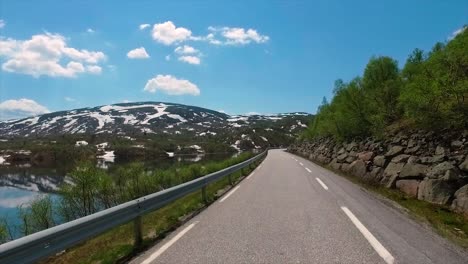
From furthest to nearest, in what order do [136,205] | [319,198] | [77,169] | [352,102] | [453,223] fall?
[352,102]
[77,169]
[319,198]
[453,223]
[136,205]

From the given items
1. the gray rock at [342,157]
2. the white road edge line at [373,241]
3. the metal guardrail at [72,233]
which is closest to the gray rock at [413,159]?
the white road edge line at [373,241]

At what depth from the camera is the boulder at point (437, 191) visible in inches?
415

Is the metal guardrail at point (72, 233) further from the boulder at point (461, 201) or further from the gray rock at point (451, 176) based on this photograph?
the gray rock at point (451, 176)

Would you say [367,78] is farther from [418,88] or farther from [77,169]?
[77,169]

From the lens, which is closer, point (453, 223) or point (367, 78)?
point (453, 223)

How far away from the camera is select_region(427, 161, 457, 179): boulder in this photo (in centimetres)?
1093

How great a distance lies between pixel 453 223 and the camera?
8.57 meters

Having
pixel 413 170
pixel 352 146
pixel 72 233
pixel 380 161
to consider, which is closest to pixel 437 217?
pixel 413 170

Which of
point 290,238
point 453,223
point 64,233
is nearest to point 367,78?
point 453,223

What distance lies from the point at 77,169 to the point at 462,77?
1689cm

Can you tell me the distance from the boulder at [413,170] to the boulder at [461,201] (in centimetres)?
252

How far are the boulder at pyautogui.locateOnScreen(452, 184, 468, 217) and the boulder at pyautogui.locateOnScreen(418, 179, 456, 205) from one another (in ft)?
1.22

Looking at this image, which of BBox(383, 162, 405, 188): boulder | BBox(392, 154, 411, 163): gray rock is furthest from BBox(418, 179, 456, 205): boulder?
BBox(392, 154, 411, 163): gray rock

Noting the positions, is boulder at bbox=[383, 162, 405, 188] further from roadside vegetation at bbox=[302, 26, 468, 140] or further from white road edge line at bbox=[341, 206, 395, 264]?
white road edge line at bbox=[341, 206, 395, 264]
